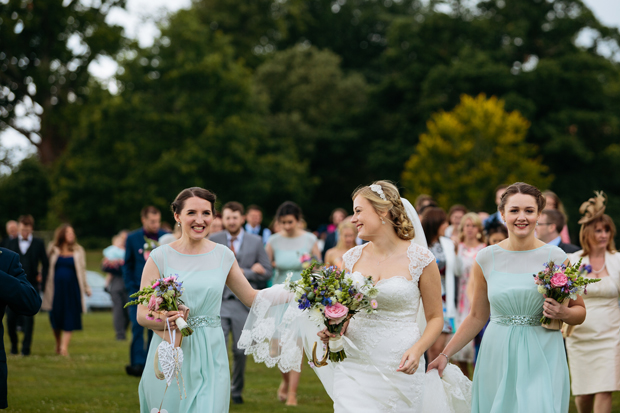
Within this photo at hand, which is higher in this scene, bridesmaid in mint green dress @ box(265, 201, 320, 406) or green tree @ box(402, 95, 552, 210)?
green tree @ box(402, 95, 552, 210)

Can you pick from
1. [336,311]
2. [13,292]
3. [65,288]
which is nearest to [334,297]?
[336,311]

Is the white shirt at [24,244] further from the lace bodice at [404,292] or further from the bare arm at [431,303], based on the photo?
the bare arm at [431,303]

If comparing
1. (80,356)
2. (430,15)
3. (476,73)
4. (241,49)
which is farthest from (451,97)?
(80,356)

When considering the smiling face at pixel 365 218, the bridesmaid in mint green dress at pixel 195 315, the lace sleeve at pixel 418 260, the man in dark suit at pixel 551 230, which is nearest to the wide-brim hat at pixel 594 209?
the man in dark suit at pixel 551 230

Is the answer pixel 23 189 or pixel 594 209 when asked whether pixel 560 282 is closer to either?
pixel 594 209

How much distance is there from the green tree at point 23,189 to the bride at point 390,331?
1530 inches

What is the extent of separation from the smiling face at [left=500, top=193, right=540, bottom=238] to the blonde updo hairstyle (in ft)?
2.55

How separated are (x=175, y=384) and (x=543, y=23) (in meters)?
47.9

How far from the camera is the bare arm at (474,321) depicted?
563cm

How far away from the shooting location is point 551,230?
9.05 m

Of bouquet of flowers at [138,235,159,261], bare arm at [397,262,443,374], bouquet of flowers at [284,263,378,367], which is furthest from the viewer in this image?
bouquet of flowers at [138,235,159,261]

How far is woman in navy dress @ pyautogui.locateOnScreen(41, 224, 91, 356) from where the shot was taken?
14.5 m

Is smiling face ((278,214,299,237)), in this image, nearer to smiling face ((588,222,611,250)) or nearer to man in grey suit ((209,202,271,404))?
man in grey suit ((209,202,271,404))

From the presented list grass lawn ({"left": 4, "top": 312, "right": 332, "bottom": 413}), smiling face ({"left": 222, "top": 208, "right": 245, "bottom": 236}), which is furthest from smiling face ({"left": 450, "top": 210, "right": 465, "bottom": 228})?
smiling face ({"left": 222, "top": 208, "right": 245, "bottom": 236})
